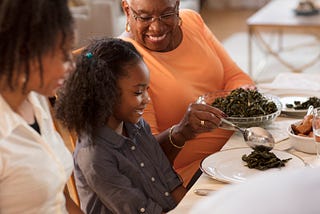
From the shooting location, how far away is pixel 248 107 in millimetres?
1850

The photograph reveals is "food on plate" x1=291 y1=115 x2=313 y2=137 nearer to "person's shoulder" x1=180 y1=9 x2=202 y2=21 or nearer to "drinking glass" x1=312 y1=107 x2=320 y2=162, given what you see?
"drinking glass" x1=312 y1=107 x2=320 y2=162

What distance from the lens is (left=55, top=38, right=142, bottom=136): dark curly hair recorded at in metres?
1.57

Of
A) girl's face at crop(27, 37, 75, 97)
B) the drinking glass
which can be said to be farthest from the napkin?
girl's face at crop(27, 37, 75, 97)

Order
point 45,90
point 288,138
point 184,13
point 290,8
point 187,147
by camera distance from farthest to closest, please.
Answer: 1. point 290,8
2. point 184,13
3. point 187,147
4. point 288,138
5. point 45,90

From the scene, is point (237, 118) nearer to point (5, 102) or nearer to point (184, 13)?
point (184, 13)

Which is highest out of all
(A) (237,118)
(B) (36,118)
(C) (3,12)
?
(C) (3,12)

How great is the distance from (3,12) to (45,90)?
A: 18 cm

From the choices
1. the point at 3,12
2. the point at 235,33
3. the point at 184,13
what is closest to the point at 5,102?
the point at 3,12

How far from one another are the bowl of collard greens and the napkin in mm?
287

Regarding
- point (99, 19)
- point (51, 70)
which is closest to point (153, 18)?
point (51, 70)

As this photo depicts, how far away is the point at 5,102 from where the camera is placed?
126 centimetres

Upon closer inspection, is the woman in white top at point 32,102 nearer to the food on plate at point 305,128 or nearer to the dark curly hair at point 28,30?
the dark curly hair at point 28,30

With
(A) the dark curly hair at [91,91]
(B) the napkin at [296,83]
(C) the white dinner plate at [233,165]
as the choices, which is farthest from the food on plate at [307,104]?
(A) the dark curly hair at [91,91]

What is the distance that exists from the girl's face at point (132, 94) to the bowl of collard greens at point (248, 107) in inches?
12.0
